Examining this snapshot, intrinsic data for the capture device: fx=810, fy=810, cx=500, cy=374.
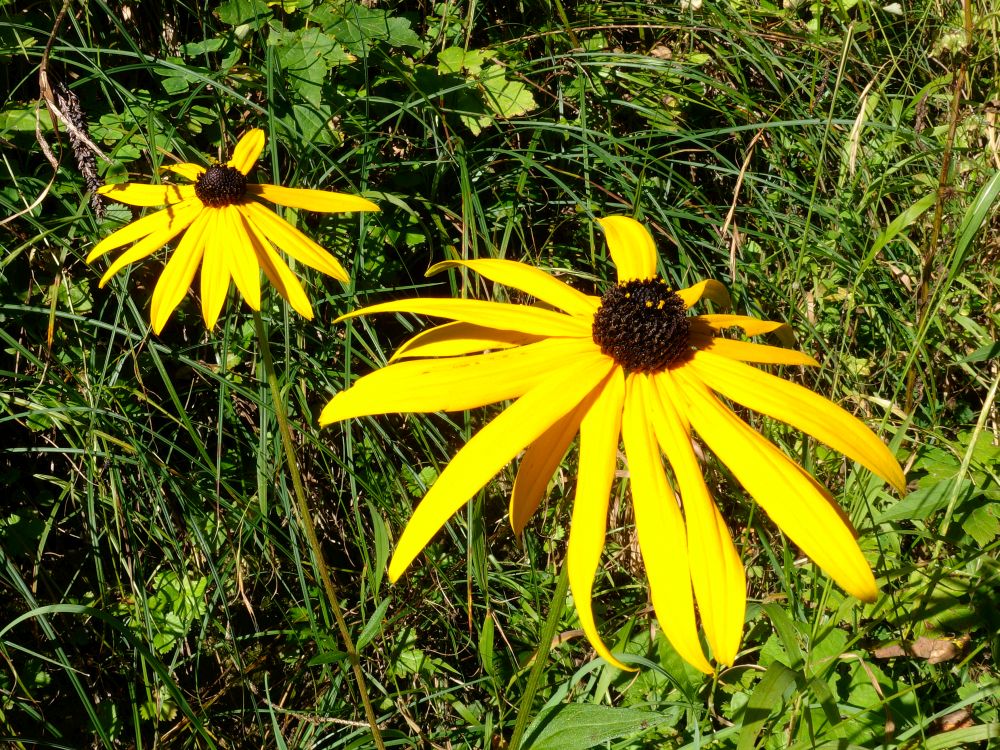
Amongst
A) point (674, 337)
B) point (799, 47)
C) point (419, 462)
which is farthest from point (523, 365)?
point (799, 47)

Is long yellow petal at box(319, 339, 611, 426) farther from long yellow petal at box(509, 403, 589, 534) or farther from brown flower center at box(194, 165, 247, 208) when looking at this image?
brown flower center at box(194, 165, 247, 208)

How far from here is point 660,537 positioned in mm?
1253

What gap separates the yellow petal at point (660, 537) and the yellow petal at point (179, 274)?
1205 mm

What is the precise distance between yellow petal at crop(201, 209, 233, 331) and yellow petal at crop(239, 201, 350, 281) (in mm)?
88

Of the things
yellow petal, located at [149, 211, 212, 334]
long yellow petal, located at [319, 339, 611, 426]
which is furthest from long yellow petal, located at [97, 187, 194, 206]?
long yellow petal, located at [319, 339, 611, 426]

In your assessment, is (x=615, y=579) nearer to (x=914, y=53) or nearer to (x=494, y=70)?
(x=494, y=70)

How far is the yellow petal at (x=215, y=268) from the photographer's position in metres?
2.01

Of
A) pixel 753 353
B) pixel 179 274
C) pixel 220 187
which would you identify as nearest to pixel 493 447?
pixel 753 353

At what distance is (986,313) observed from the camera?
3.08m

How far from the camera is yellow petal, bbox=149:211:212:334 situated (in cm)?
203

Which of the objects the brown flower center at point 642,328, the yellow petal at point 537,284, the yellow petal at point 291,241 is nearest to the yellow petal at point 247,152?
the yellow petal at point 291,241

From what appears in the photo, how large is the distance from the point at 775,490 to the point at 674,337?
39 centimetres

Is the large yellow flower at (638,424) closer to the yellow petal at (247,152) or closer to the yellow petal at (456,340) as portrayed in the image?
the yellow petal at (456,340)

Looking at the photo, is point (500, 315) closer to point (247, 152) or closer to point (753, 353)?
point (753, 353)
